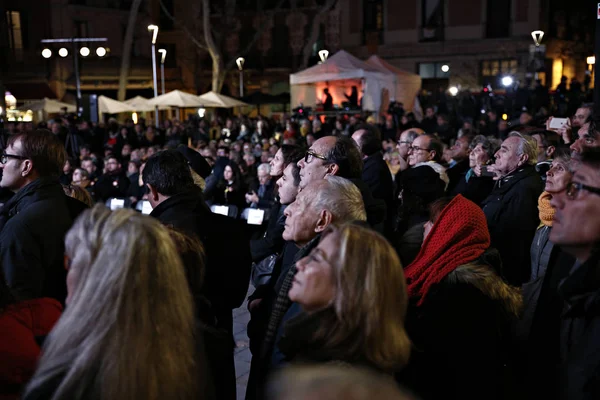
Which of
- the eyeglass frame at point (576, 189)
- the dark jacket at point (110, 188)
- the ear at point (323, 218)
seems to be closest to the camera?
the eyeglass frame at point (576, 189)

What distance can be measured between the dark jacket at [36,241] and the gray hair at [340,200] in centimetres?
141

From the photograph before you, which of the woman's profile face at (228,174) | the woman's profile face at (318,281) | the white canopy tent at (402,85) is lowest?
the woman's profile face at (228,174)

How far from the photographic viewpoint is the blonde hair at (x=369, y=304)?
76.9 inches

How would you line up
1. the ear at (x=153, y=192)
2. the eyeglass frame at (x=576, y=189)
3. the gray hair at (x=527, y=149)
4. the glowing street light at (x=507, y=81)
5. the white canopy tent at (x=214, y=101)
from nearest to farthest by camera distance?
the eyeglass frame at (x=576, y=189) < the ear at (x=153, y=192) < the gray hair at (x=527, y=149) < the glowing street light at (x=507, y=81) < the white canopy tent at (x=214, y=101)

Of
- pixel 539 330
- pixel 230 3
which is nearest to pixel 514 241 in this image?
pixel 539 330

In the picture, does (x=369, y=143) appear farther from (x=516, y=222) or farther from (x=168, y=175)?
(x=168, y=175)

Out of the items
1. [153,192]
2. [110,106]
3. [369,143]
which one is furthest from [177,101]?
[153,192]

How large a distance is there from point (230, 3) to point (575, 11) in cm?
1933

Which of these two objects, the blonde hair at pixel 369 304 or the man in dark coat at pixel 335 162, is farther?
the man in dark coat at pixel 335 162

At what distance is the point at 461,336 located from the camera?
9.09 feet

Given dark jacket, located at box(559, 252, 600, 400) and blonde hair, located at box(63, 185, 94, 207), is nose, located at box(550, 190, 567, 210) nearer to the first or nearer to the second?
dark jacket, located at box(559, 252, 600, 400)

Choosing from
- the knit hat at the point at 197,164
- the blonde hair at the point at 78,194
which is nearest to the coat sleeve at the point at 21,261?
the blonde hair at the point at 78,194

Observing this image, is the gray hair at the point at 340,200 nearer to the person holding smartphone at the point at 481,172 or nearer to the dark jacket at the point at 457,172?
the person holding smartphone at the point at 481,172

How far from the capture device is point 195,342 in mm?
1937
